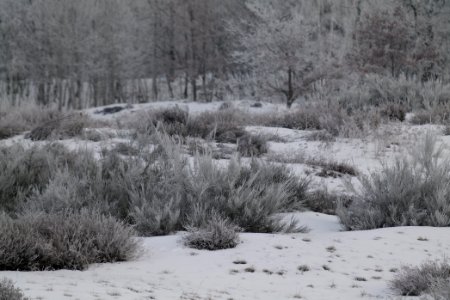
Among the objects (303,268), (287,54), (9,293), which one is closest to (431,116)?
(303,268)

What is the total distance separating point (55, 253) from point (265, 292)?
123cm

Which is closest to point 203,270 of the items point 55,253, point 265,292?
point 265,292

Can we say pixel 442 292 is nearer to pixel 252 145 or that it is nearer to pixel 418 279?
pixel 418 279

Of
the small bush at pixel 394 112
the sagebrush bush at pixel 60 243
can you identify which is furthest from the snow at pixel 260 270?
the small bush at pixel 394 112

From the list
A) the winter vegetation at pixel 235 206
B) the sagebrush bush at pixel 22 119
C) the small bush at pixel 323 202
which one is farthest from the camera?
the sagebrush bush at pixel 22 119

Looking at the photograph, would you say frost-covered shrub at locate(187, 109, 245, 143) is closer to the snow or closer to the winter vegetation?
the winter vegetation

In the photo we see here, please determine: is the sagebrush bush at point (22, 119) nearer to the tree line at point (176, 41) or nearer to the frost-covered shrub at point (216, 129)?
the frost-covered shrub at point (216, 129)

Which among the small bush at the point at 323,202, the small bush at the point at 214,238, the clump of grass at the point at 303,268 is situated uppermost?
the small bush at the point at 214,238

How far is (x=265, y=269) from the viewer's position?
11.5 ft

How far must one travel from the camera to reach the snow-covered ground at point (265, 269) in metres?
2.91

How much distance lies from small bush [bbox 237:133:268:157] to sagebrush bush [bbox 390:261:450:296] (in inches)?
183

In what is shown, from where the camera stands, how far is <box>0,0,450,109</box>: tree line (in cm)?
2697

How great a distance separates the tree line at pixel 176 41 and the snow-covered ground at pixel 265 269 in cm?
2166

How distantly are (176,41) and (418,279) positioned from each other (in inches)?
1447
